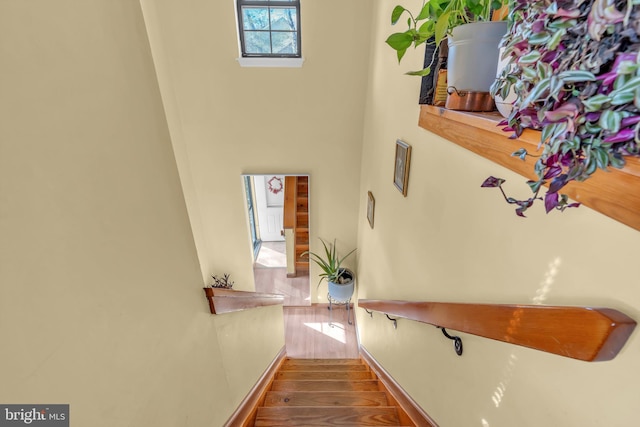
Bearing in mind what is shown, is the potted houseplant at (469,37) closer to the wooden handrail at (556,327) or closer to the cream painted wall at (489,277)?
the cream painted wall at (489,277)

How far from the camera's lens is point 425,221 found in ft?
4.39

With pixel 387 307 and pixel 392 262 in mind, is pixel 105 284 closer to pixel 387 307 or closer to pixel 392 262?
pixel 387 307

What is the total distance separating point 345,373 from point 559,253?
2.34m

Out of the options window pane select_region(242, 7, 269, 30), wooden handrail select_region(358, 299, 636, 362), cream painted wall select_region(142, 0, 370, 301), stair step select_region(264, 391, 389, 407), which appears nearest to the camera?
wooden handrail select_region(358, 299, 636, 362)

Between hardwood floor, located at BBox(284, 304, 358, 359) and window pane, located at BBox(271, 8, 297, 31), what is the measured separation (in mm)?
3299

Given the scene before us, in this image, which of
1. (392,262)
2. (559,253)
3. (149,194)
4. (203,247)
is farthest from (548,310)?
(203,247)

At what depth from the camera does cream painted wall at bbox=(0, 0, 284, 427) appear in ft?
1.82

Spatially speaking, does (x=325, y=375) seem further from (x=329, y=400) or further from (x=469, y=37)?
(x=469, y=37)

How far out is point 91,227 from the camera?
72cm

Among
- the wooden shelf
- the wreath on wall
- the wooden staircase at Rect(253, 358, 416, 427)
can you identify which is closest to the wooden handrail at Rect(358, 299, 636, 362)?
the wooden shelf

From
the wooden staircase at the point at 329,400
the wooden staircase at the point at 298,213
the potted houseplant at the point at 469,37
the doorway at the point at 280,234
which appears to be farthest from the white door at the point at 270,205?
the potted houseplant at the point at 469,37

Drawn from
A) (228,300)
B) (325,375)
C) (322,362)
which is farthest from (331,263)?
(228,300)

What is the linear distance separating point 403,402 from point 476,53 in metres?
1.68

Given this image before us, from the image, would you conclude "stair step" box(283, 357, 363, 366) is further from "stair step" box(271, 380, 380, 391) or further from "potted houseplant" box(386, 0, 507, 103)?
"potted houseplant" box(386, 0, 507, 103)
